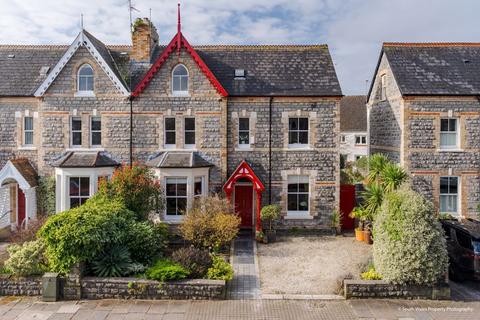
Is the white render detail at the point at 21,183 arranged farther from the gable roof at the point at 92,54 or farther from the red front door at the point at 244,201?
the red front door at the point at 244,201

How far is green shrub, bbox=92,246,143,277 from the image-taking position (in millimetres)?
12953

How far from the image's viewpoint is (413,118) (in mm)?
20672

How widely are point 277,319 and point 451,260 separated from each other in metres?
7.75

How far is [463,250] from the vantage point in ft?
46.3

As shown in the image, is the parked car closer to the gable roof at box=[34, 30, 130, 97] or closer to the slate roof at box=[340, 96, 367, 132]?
the gable roof at box=[34, 30, 130, 97]

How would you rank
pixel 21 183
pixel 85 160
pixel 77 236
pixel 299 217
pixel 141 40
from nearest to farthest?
pixel 77 236
pixel 21 183
pixel 85 160
pixel 299 217
pixel 141 40

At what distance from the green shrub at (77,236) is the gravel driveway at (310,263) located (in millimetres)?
5549

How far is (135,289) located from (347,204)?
43.3 ft

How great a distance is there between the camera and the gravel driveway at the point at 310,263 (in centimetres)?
1339

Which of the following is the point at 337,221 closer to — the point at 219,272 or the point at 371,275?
the point at 371,275

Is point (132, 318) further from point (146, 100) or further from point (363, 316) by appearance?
point (146, 100)

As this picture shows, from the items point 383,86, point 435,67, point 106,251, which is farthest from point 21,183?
point 435,67

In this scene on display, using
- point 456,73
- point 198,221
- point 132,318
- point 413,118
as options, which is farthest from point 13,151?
point 456,73

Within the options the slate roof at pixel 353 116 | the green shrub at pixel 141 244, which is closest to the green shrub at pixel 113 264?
the green shrub at pixel 141 244
